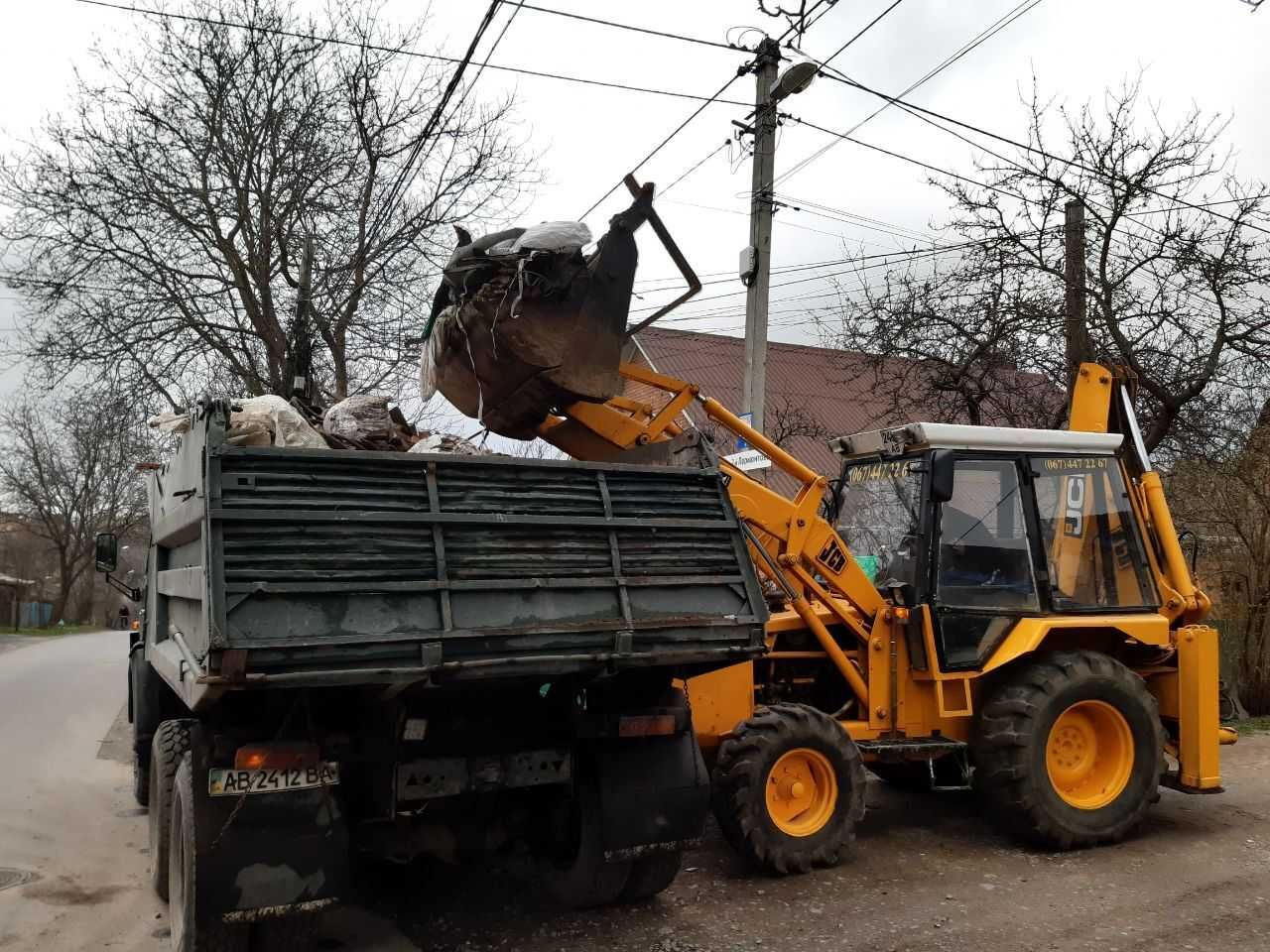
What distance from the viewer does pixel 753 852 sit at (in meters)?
5.30

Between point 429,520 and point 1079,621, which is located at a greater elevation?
point 429,520

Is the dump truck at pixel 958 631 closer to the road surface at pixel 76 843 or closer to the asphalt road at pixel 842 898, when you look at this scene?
the asphalt road at pixel 842 898

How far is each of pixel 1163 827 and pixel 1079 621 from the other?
60.3 inches

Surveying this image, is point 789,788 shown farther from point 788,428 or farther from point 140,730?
point 788,428

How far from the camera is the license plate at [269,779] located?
3803mm

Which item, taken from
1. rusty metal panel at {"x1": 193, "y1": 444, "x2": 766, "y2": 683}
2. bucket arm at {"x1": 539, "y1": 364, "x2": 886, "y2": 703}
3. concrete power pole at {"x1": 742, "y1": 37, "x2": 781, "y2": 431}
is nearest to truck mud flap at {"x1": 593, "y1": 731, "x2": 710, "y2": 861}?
rusty metal panel at {"x1": 193, "y1": 444, "x2": 766, "y2": 683}

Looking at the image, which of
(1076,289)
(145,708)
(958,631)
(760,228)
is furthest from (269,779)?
(1076,289)

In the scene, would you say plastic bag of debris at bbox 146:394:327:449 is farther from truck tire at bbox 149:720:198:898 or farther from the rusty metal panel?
truck tire at bbox 149:720:198:898

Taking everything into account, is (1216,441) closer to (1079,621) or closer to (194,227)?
(1079,621)

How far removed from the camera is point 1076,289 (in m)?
10.1

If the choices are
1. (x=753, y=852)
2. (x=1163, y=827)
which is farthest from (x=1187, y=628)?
(x=753, y=852)

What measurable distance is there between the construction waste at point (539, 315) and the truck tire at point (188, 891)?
2.39 m

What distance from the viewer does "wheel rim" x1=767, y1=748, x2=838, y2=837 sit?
548 centimetres

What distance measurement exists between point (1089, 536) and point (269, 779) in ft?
16.7
